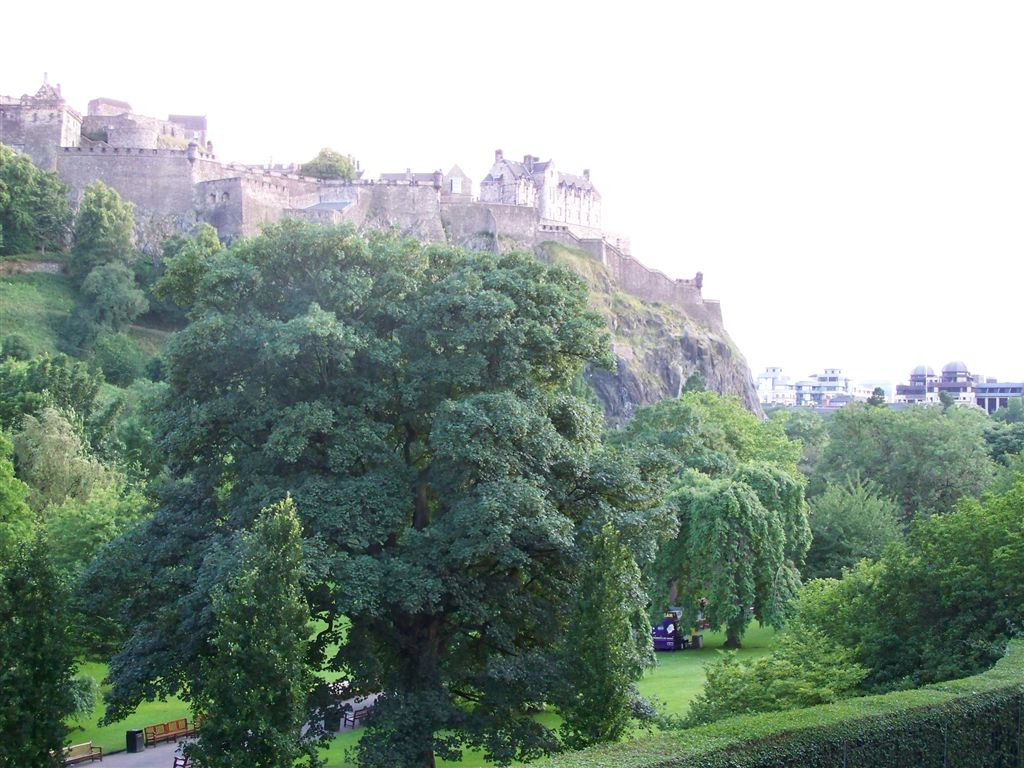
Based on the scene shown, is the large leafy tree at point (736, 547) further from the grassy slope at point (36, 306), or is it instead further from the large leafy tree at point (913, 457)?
the grassy slope at point (36, 306)

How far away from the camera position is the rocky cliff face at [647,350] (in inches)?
3457

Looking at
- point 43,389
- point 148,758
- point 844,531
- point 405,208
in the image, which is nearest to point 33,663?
point 148,758

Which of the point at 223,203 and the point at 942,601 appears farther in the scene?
the point at 223,203

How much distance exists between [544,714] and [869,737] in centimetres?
1406

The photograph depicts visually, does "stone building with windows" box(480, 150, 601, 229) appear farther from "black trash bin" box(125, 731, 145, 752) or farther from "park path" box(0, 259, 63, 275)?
"black trash bin" box(125, 731, 145, 752)


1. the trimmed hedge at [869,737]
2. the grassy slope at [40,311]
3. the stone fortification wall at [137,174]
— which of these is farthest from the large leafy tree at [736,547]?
the stone fortification wall at [137,174]

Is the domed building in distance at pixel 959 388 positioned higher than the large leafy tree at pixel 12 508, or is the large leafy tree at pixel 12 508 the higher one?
the domed building in distance at pixel 959 388

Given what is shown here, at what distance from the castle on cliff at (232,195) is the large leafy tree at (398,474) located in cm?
4970

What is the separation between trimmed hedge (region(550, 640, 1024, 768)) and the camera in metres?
14.8

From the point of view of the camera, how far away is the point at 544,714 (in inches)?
1141

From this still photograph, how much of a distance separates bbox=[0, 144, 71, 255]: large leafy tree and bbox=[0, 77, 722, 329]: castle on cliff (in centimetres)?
379

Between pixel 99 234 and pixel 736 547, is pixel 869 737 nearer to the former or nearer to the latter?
pixel 736 547

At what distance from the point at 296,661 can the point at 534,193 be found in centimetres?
9761

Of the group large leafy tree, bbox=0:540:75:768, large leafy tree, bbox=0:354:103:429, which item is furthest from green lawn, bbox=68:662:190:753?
large leafy tree, bbox=0:354:103:429
